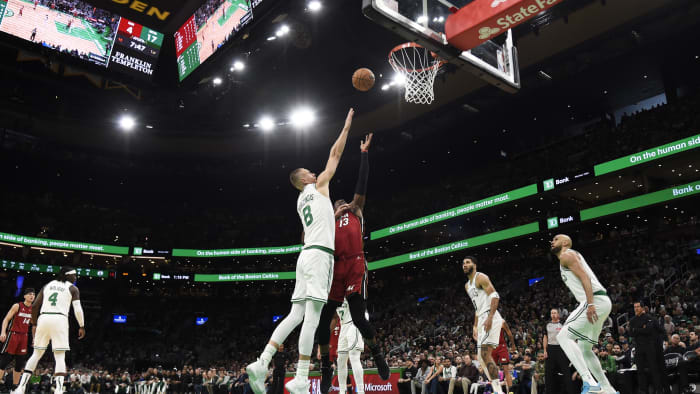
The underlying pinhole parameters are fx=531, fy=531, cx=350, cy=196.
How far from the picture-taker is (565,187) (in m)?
23.1

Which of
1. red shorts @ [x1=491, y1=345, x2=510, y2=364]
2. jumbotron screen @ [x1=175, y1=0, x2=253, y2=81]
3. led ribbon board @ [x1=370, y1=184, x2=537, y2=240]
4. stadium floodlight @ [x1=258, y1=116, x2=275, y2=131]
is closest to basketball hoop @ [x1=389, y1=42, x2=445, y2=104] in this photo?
jumbotron screen @ [x1=175, y1=0, x2=253, y2=81]

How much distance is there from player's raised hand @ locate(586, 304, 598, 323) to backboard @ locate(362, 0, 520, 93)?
162 inches

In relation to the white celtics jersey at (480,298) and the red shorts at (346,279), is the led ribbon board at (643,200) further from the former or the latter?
the red shorts at (346,279)

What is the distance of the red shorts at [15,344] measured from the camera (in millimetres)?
9352

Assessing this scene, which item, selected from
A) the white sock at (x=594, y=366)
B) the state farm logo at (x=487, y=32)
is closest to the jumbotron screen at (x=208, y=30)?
the state farm logo at (x=487, y=32)

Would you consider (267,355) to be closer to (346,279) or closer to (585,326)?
(346,279)

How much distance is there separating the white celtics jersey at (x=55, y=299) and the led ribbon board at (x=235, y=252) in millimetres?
23868

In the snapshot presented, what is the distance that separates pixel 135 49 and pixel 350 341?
421 inches

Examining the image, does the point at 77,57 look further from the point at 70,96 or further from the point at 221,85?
the point at 70,96

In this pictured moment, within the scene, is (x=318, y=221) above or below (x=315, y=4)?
below

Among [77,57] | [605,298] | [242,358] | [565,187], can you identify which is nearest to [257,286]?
[242,358]

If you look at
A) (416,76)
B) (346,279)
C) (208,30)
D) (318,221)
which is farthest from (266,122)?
(318,221)

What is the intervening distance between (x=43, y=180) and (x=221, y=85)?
71.3ft

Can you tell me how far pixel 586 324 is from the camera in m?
6.17
